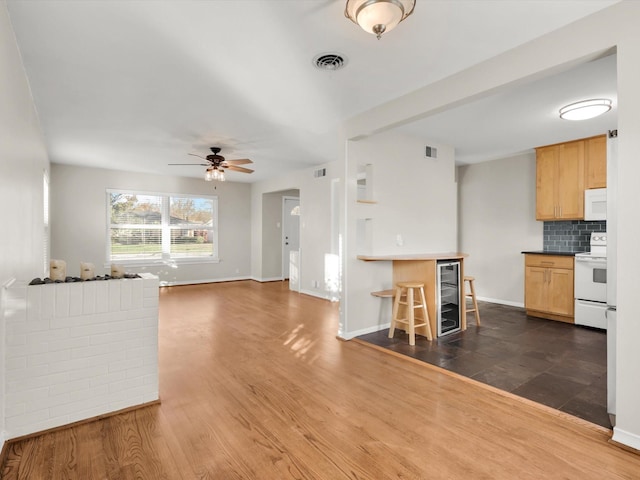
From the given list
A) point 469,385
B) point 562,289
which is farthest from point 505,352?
point 562,289

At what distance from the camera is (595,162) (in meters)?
4.44

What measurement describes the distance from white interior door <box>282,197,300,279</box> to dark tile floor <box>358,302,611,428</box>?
190 inches

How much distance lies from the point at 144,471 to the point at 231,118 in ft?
11.1

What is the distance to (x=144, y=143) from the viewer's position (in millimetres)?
4938

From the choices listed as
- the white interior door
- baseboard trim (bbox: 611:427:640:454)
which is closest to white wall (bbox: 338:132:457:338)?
baseboard trim (bbox: 611:427:640:454)

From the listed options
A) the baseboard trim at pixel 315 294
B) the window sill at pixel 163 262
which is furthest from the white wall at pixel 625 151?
the window sill at pixel 163 262

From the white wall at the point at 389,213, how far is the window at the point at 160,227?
4977mm

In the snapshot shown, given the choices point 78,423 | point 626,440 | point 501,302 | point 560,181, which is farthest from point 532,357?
point 78,423

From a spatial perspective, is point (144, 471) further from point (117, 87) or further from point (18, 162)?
point (117, 87)

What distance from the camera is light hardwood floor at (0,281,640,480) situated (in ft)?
5.60

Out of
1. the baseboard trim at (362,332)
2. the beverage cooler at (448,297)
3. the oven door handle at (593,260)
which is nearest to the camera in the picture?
the baseboard trim at (362,332)

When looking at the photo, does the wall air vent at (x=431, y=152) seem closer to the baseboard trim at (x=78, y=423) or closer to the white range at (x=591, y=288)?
the white range at (x=591, y=288)

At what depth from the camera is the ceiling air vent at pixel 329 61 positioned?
2.55 m

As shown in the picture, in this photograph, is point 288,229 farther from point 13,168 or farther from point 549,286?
point 13,168
